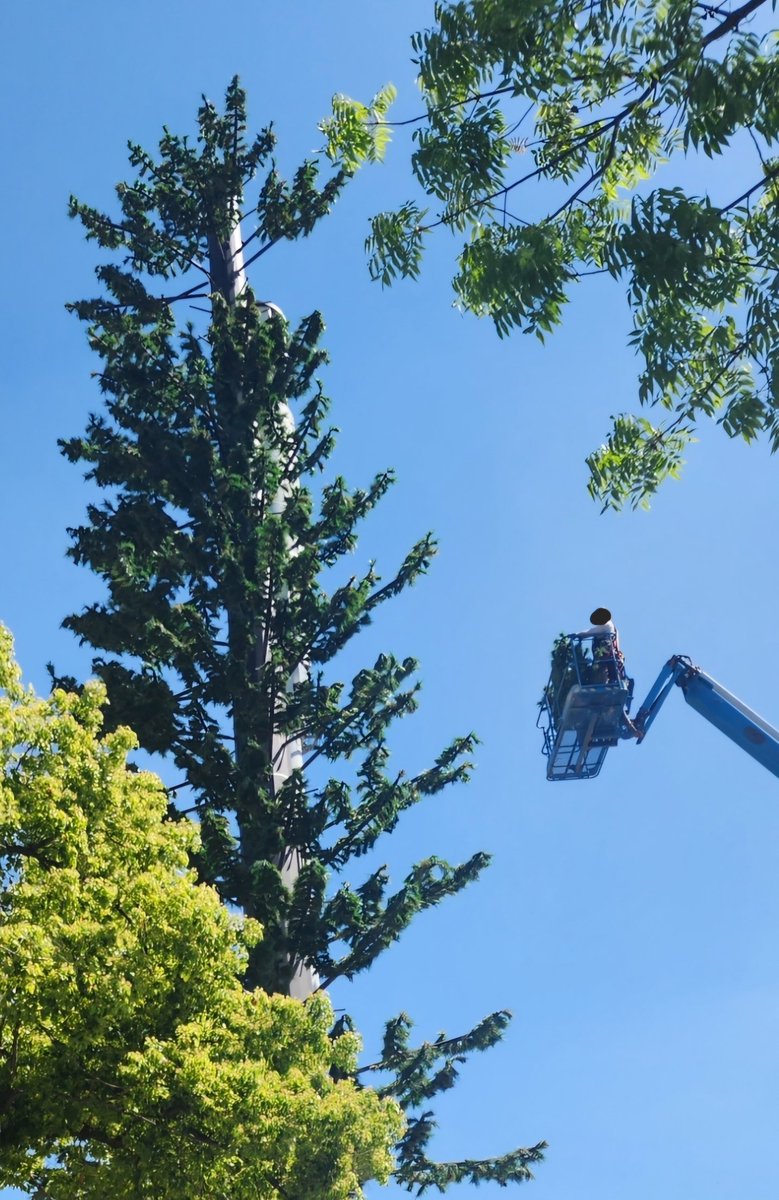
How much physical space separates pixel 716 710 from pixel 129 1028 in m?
14.4

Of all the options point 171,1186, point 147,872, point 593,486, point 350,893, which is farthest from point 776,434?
point 350,893

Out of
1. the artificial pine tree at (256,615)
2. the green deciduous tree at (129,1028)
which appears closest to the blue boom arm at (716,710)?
the artificial pine tree at (256,615)

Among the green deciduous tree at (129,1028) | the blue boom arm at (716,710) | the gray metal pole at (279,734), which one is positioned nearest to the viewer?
the green deciduous tree at (129,1028)

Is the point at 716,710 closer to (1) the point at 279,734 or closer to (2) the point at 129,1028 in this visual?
(1) the point at 279,734

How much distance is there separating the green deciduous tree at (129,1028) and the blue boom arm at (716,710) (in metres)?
11.6

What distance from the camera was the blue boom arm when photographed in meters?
23.2

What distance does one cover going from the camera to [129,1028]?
12406 mm

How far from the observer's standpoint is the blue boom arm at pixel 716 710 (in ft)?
76.1

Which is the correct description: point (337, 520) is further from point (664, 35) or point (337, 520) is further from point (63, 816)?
point (664, 35)

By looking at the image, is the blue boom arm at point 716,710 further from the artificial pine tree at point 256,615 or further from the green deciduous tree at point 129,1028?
the green deciduous tree at point 129,1028

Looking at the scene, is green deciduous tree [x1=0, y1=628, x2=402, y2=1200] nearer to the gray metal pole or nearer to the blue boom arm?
the gray metal pole

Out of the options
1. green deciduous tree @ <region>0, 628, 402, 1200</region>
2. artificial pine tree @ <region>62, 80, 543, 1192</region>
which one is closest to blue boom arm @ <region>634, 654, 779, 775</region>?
artificial pine tree @ <region>62, 80, 543, 1192</region>

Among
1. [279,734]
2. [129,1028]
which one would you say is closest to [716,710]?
[279,734]

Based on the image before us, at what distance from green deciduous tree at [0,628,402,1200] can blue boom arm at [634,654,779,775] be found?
1162 cm
